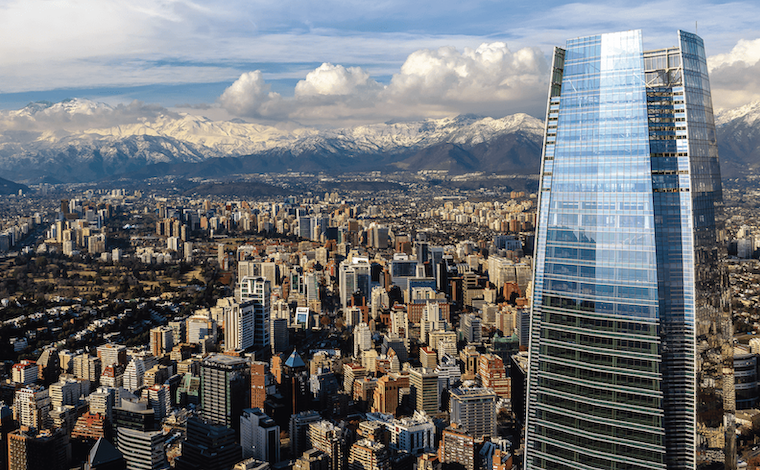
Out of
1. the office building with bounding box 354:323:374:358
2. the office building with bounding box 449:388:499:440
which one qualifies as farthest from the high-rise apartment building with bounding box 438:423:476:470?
the office building with bounding box 354:323:374:358

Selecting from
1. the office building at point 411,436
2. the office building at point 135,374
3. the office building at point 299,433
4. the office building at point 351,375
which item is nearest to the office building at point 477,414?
the office building at point 411,436

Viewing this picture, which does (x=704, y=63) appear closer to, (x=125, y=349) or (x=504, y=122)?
(x=125, y=349)

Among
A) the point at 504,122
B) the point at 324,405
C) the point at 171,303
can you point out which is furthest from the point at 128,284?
the point at 504,122

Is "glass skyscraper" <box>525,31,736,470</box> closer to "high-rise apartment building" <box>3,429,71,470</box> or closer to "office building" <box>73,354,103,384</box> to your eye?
"high-rise apartment building" <box>3,429,71,470</box>

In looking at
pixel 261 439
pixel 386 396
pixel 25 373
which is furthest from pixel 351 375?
pixel 25 373

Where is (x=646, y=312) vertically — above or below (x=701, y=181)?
below

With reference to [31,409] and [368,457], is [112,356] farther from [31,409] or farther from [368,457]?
[368,457]
